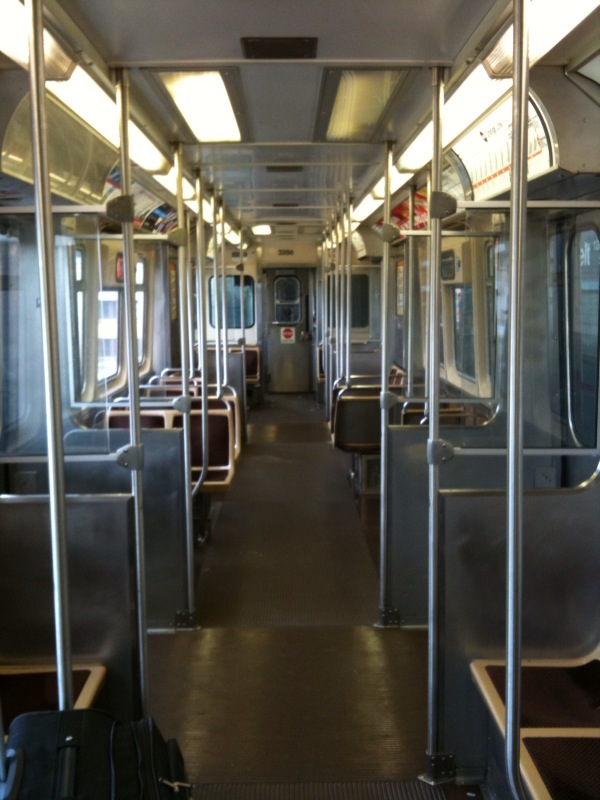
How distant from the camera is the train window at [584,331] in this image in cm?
333

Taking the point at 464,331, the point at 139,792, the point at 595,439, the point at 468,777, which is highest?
the point at 464,331

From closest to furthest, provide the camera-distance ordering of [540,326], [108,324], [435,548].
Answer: [435,548], [540,326], [108,324]

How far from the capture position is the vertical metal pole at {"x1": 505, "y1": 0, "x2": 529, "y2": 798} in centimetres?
174

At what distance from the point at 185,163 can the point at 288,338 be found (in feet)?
34.5

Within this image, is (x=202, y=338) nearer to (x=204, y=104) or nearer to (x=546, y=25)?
(x=204, y=104)

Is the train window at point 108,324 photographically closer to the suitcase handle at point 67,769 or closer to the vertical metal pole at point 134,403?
the vertical metal pole at point 134,403

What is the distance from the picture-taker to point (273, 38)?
9.37 ft

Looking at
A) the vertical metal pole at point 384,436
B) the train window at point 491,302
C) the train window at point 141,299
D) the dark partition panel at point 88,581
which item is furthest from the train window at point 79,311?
the train window at point 141,299

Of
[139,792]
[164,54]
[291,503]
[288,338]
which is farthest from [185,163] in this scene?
[288,338]

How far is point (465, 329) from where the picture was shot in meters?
4.20

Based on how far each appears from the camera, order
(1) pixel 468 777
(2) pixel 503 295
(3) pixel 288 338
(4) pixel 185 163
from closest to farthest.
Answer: (1) pixel 468 777, (2) pixel 503 295, (4) pixel 185 163, (3) pixel 288 338

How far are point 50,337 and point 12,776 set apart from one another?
0.91 metres

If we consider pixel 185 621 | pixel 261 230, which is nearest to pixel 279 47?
pixel 185 621

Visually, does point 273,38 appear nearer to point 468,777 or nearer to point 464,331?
point 464,331
